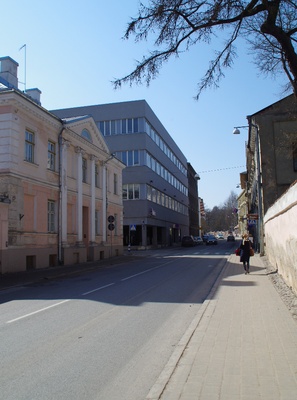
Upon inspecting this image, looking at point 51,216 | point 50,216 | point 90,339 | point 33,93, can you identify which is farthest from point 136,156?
point 90,339

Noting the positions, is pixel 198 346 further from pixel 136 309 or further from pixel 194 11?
pixel 194 11

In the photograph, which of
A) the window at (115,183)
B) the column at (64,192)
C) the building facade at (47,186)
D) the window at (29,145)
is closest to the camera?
the building facade at (47,186)

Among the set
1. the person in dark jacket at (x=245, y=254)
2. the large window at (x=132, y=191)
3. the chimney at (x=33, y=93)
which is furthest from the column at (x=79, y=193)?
the large window at (x=132, y=191)

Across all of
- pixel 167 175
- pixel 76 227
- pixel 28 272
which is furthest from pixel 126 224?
pixel 28 272

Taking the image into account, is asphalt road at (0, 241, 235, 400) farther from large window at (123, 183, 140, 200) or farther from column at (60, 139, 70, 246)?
large window at (123, 183, 140, 200)

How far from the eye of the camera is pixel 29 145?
68.8 feet

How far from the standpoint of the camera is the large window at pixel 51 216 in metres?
22.6

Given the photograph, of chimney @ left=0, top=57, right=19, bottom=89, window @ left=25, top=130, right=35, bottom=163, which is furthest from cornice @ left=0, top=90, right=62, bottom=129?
chimney @ left=0, top=57, right=19, bottom=89

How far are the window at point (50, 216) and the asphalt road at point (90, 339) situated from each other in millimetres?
10352

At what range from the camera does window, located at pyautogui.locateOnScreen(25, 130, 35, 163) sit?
20.6 m

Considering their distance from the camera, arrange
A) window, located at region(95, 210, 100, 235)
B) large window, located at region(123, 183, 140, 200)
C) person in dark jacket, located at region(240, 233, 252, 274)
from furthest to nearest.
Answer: large window, located at region(123, 183, 140, 200), window, located at region(95, 210, 100, 235), person in dark jacket, located at region(240, 233, 252, 274)

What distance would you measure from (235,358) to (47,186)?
61.3 ft

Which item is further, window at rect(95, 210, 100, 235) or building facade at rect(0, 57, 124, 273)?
window at rect(95, 210, 100, 235)

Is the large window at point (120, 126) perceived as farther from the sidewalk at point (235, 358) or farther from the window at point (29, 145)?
the sidewalk at point (235, 358)
